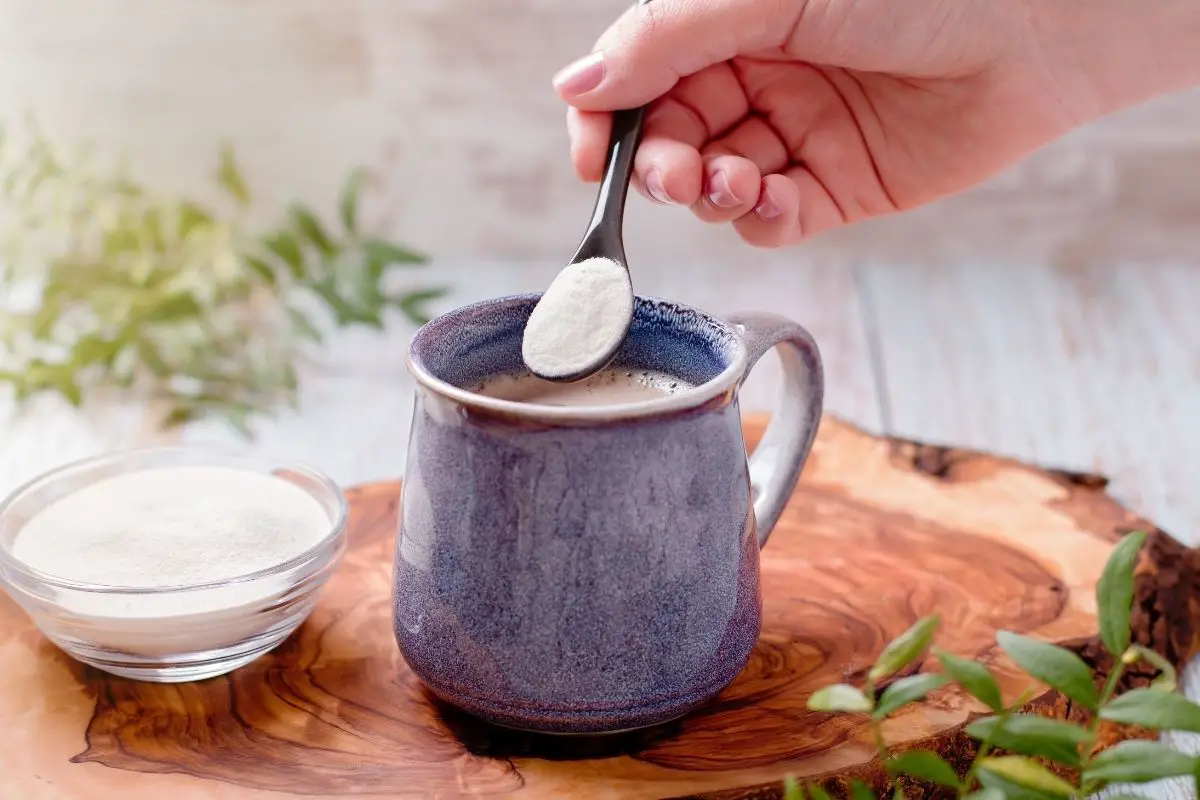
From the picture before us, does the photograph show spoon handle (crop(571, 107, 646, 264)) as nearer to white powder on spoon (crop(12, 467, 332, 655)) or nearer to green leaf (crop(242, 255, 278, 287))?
white powder on spoon (crop(12, 467, 332, 655))

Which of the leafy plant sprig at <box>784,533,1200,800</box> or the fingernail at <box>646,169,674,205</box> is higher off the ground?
the fingernail at <box>646,169,674,205</box>

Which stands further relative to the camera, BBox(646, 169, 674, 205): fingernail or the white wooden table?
the white wooden table

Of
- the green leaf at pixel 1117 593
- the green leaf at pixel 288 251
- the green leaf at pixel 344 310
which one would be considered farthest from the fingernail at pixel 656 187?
the green leaf at pixel 288 251

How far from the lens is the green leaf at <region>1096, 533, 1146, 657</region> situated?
0.59 meters

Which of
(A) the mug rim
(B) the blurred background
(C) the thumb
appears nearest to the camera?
(A) the mug rim

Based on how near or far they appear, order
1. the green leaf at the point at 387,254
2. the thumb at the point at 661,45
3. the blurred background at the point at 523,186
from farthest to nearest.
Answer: the blurred background at the point at 523,186, the green leaf at the point at 387,254, the thumb at the point at 661,45

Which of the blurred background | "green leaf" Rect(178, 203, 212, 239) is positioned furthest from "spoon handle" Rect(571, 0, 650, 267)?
"green leaf" Rect(178, 203, 212, 239)

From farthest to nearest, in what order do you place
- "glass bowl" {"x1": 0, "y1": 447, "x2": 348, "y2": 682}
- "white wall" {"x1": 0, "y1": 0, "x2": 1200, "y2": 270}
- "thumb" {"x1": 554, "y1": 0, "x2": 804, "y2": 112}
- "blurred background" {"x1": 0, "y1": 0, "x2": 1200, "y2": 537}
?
"white wall" {"x1": 0, "y1": 0, "x2": 1200, "y2": 270}, "blurred background" {"x1": 0, "y1": 0, "x2": 1200, "y2": 537}, "thumb" {"x1": 554, "y1": 0, "x2": 804, "y2": 112}, "glass bowl" {"x1": 0, "y1": 447, "x2": 348, "y2": 682}

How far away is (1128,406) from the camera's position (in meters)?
1.46

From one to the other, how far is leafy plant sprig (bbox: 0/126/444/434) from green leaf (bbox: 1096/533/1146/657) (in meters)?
0.93

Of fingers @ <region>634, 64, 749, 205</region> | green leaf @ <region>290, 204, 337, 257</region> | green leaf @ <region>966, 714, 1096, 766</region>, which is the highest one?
fingers @ <region>634, 64, 749, 205</region>

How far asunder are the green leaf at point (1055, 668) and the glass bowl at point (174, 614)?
1.35 ft

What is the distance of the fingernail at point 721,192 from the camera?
978 millimetres

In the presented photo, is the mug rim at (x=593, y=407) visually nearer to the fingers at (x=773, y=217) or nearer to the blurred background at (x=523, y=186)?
the fingers at (x=773, y=217)
